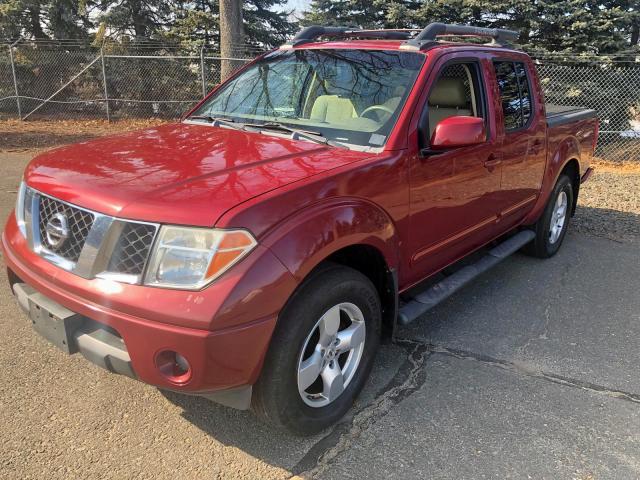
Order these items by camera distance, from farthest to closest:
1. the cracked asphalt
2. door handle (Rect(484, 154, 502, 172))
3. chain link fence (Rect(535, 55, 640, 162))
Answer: chain link fence (Rect(535, 55, 640, 162)), door handle (Rect(484, 154, 502, 172)), the cracked asphalt

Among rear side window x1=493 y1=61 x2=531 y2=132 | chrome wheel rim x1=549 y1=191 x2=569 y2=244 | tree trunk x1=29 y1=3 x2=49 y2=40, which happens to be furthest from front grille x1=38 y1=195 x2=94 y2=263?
tree trunk x1=29 y1=3 x2=49 y2=40

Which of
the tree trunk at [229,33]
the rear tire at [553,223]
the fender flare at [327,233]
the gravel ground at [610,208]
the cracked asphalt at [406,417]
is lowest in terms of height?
the gravel ground at [610,208]

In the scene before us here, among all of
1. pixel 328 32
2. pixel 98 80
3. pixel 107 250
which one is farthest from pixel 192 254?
pixel 98 80

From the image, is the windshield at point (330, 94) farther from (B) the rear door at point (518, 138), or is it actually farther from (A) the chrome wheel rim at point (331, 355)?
(B) the rear door at point (518, 138)

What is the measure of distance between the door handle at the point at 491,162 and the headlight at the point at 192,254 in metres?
2.25

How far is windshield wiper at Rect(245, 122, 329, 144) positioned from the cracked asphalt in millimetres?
1441

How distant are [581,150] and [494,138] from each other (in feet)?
7.52

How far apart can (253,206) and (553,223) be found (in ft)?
13.6

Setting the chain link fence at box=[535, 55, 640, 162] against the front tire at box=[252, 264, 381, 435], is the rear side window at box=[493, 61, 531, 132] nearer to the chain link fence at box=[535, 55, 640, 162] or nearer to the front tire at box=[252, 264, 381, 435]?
the front tire at box=[252, 264, 381, 435]

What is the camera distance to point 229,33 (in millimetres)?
11773

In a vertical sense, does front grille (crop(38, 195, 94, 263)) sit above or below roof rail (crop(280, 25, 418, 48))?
below

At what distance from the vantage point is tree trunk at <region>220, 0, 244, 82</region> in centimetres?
1157

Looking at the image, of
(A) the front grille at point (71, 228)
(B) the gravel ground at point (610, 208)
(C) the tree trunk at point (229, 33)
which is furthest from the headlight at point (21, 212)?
(C) the tree trunk at point (229, 33)

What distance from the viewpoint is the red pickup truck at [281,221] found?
85.3 inches
